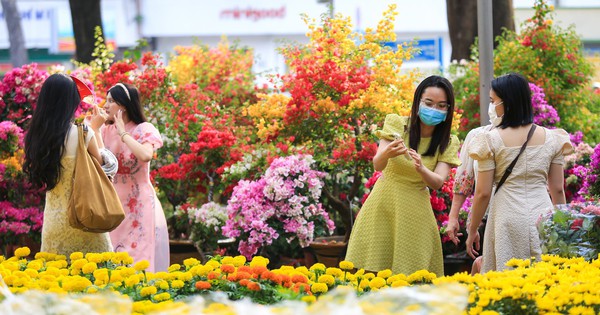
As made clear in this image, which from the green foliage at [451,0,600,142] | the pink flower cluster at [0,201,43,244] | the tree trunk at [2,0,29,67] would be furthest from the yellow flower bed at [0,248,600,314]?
the tree trunk at [2,0,29,67]

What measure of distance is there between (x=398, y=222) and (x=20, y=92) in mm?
4913

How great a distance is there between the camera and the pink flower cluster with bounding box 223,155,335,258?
351 inches

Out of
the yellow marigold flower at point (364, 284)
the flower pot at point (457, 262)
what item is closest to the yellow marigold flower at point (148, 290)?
the yellow marigold flower at point (364, 284)

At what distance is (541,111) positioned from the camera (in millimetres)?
10672

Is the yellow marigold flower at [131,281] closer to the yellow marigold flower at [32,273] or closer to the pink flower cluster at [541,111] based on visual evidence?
the yellow marigold flower at [32,273]

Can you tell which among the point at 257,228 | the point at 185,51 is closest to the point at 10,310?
the point at 257,228

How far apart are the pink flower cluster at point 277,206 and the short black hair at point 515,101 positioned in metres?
2.94

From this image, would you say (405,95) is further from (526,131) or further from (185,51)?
(185,51)

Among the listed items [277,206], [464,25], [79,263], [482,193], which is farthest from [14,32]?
[79,263]

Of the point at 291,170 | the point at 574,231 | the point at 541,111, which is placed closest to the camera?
the point at 574,231

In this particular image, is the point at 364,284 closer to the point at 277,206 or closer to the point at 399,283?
the point at 399,283

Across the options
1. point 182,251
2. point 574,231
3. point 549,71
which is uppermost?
point 549,71

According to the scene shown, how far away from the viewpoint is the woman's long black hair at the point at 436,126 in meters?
6.47

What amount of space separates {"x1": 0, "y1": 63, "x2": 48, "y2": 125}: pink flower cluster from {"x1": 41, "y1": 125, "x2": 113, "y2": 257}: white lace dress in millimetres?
3853
